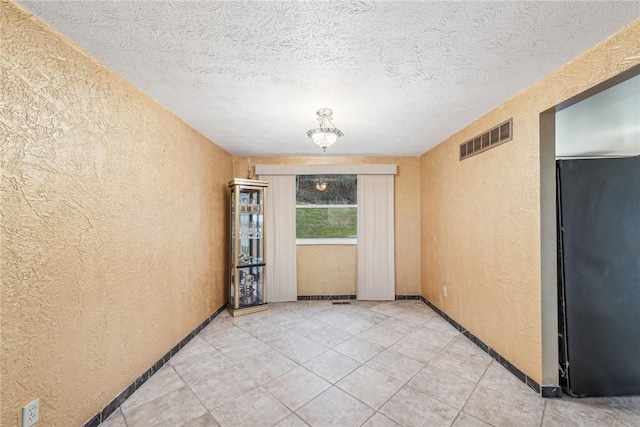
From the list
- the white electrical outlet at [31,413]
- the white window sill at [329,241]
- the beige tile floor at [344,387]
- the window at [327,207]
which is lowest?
the beige tile floor at [344,387]

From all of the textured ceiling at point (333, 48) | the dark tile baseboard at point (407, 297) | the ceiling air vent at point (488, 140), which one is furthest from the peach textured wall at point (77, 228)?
the dark tile baseboard at point (407, 297)

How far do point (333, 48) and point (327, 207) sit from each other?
307cm

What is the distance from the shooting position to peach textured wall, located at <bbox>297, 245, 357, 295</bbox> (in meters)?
4.21

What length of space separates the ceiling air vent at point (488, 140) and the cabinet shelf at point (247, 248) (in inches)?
102

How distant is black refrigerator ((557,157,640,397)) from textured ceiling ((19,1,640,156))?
3.08ft

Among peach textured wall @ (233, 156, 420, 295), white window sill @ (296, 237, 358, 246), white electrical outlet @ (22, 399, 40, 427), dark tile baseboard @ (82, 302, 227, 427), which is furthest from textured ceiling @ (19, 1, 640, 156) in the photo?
white window sill @ (296, 237, 358, 246)

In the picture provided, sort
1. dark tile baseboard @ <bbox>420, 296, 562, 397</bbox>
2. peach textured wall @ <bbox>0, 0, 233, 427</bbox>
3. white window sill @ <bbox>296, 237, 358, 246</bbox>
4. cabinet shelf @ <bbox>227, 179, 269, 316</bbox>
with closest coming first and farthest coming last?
peach textured wall @ <bbox>0, 0, 233, 427</bbox>, dark tile baseboard @ <bbox>420, 296, 562, 397</bbox>, cabinet shelf @ <bbox>227, 179, 269, 316</bbox>, white window sill @ <bbox>296, 237, 358, 246</bbox>

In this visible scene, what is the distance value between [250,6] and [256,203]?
2904 millimetres

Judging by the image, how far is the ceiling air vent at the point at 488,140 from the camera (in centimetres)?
222

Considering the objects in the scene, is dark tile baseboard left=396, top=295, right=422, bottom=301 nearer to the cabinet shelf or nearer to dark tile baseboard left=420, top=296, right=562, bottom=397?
dark tile baseboard left=420, top=296, right=562, bottom=397

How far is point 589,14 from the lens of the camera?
1250 millimetres

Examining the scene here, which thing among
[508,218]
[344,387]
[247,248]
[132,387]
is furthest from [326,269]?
[132,387]

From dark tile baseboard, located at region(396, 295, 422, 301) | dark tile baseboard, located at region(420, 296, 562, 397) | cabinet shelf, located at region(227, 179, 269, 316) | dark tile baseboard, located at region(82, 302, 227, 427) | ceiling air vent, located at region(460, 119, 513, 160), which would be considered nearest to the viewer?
dark tile baseboard, located at region(82, 302, 227, 427)

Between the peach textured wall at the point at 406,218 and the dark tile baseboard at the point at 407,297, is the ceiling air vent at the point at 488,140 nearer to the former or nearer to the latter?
the peach textured wall at the point at 406,218
